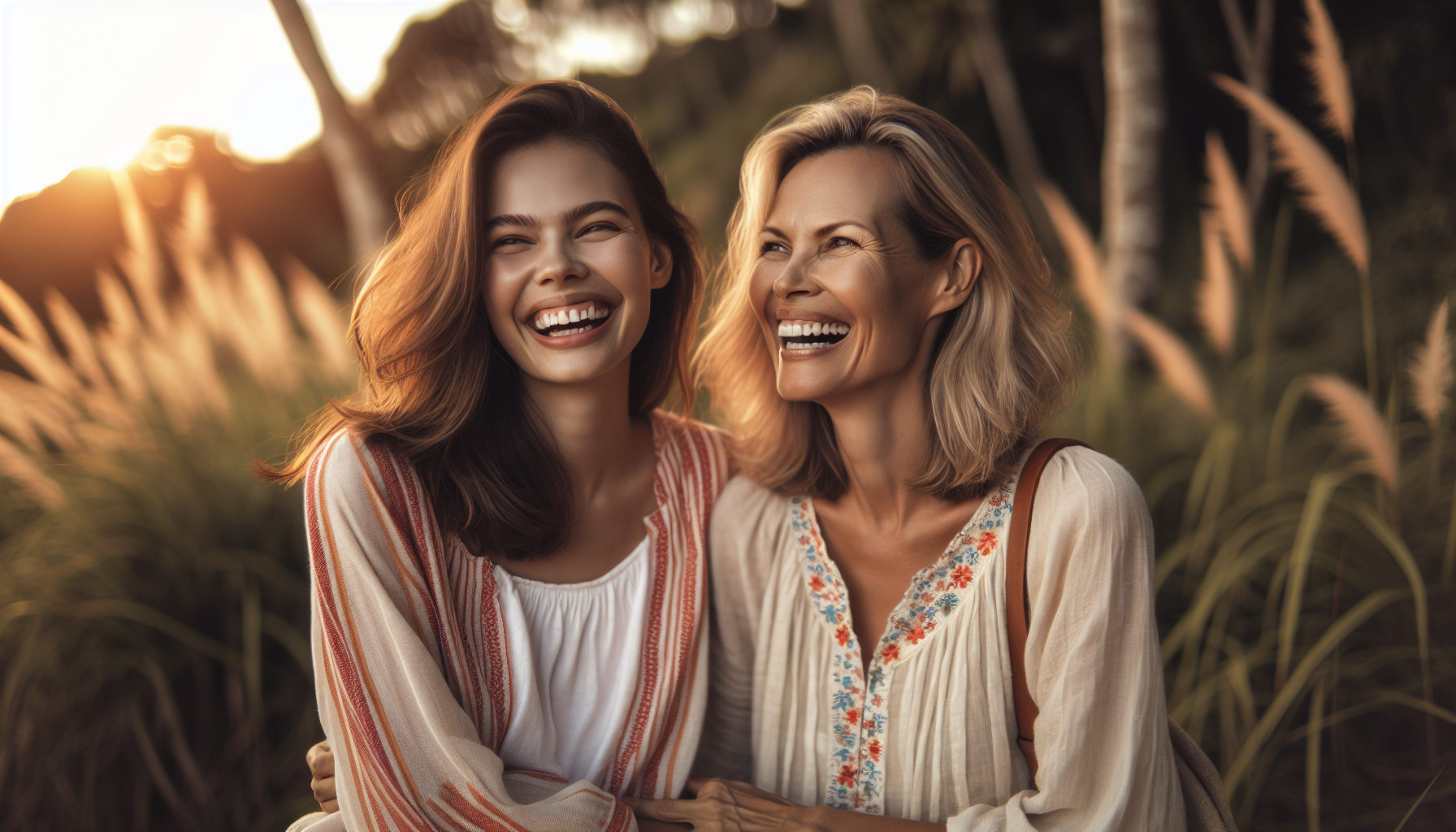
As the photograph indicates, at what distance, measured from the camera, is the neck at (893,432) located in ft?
6.29

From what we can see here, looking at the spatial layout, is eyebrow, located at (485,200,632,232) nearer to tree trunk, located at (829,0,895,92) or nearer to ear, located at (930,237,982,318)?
ear, located at (930,237,982,318)

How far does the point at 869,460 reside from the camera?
77.0 inches

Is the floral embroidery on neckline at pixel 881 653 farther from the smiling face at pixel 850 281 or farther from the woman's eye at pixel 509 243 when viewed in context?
the woman's eye at pixel 509 243

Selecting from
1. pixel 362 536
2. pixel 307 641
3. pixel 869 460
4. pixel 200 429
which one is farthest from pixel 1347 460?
pixel 200 429

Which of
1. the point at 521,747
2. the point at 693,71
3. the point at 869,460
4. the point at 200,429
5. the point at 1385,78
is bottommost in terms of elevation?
the point at 521,747

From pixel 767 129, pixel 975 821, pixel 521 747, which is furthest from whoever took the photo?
pixel 767 129

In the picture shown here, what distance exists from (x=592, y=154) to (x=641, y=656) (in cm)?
114

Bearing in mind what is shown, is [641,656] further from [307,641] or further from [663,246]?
[307,641]

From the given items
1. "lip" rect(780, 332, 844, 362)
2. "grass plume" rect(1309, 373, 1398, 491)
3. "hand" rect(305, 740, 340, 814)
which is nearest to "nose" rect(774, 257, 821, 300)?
"lip" rect(780, 332, 844, 362)

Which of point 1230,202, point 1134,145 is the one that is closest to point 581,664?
point 1230,202

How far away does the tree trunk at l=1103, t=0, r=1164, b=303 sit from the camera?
4344 mm

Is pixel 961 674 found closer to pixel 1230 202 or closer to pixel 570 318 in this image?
pixel 570 318

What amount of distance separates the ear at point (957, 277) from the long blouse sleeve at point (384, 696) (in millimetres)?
1248

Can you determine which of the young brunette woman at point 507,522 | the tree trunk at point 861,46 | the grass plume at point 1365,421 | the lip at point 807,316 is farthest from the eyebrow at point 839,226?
the tree trunk at point 861,46
